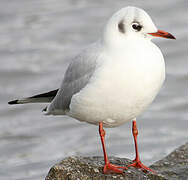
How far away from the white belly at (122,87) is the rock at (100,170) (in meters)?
0.55

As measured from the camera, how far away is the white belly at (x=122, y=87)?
20.1 feet

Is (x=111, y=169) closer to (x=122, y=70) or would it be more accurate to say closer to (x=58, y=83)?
(x=122, y=70)

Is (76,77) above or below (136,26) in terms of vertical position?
below

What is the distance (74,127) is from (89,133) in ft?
1.47

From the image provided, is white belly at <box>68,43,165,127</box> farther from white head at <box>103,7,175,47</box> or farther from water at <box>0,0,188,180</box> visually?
water at <box>0,0,188,180</box>

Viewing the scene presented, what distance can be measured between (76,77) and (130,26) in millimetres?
1005

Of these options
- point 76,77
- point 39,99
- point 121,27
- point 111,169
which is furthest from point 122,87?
point 39,99

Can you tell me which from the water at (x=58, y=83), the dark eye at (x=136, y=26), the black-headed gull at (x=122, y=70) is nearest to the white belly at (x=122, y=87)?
the black-headed gull at (x=122, y=70)

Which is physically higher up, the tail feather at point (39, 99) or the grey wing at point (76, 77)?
the grey wing at point (76, 77)

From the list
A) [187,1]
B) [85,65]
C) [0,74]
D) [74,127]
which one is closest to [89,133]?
[74,127]

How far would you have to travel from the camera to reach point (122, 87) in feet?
20.1

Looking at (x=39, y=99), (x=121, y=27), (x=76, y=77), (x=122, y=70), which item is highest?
(x=121, y=27)

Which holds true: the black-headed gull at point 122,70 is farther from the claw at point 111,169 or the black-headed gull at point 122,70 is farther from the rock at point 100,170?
the rock at point 100,170

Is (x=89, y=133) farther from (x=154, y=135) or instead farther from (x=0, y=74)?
(x=0, y=74)
